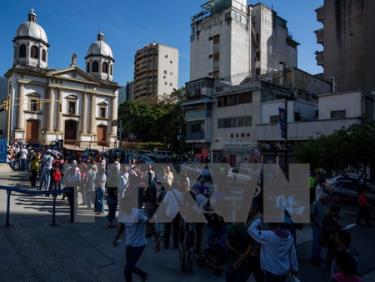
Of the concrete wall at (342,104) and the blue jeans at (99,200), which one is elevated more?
the concrete wall at (342,104)

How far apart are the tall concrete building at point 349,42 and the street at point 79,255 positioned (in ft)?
94.8

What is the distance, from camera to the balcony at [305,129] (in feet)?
82.8

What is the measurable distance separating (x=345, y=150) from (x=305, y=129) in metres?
12.7

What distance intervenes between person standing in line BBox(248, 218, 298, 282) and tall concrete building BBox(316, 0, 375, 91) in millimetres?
33961

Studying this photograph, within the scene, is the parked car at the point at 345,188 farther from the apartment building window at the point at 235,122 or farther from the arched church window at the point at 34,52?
the arched church window at the point at 34,52

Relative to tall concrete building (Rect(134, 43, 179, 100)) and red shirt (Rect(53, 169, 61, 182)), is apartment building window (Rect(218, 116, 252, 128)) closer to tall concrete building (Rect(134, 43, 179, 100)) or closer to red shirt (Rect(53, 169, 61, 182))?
red shirt (Rect(53, 169, 61, 182))

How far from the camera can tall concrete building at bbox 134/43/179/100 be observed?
110 meters

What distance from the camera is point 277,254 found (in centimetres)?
429

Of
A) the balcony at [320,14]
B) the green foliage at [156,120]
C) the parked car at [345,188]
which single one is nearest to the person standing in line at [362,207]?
the parked car at [345,188]

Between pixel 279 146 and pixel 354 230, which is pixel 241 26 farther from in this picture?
pixel 354 230

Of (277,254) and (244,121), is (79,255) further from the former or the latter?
(244,121)

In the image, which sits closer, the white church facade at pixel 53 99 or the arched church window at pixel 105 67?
the white church facade at pixel 53 99

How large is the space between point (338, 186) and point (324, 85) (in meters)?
26.2

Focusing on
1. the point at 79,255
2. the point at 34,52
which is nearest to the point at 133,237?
the point at 79,255
